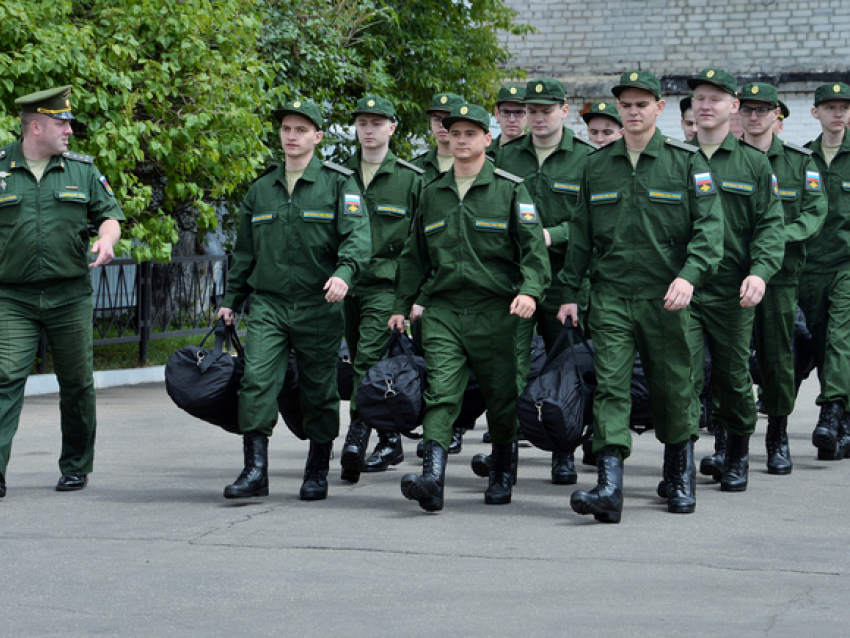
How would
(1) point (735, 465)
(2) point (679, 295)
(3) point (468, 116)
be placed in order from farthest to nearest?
(1) point (735, 465) < (3) point (468, 116) < (2) point (679, 295)

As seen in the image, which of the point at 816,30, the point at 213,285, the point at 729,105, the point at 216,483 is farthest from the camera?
the point at 816,30

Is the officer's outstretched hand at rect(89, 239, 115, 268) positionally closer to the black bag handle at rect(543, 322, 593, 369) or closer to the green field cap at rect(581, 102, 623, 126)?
the black bag handle at rect(543, 322, 593, 369)

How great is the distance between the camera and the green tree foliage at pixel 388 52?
55.6ft

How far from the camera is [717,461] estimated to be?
8.38m

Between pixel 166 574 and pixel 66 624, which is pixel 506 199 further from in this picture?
pixel 66 624

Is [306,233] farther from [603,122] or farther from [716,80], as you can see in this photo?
[603,122]

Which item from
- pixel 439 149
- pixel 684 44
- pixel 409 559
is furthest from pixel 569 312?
pixel 684 44

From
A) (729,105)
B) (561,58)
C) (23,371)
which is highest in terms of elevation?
(561,58)

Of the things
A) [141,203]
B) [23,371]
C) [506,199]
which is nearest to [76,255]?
[23,371]

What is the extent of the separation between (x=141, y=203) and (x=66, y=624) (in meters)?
8.46

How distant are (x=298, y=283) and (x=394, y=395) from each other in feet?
2.48

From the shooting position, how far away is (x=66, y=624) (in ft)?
15.7

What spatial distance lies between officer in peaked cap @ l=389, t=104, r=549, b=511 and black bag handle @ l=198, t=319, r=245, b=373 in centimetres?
105

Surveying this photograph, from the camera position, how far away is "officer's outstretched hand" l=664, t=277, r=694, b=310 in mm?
6570
